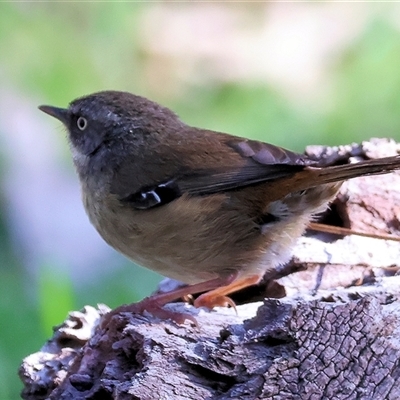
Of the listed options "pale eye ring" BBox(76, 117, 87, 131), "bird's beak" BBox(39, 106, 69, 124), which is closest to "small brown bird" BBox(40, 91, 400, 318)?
"pale eye ring" BBox(76, 117, 87, 131)

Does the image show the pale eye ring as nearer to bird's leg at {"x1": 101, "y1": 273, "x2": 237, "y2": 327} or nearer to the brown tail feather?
bird's leg at {"x1": 101, "y1": 273, "x2": 237, "y2": 327}

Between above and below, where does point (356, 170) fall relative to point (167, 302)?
above

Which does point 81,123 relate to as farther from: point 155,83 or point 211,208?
point 155,83

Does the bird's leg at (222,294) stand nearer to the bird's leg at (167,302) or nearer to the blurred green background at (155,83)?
the bird's leg at (167,302)

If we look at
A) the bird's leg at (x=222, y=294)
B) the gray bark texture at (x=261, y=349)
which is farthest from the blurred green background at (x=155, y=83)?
the gray bark texture at (x=261, y=349)

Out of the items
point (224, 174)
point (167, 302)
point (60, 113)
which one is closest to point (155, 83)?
point (60, 113)

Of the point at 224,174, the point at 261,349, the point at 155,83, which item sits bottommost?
the point at 261,349
